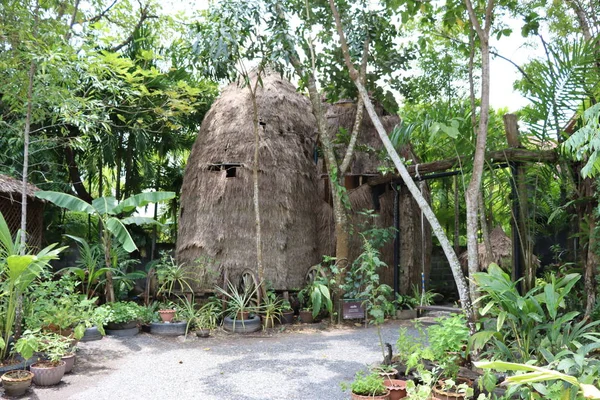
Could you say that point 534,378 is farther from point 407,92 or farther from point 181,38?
point 181,38

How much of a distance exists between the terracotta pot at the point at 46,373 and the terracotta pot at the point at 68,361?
12.1 inches

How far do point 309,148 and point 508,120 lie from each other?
4596 millimetres

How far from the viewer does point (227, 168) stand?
9.34 meters

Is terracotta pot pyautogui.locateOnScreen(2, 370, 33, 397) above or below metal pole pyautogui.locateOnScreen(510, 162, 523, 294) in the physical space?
below

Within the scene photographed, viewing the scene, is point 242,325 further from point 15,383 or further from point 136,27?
point 136,27

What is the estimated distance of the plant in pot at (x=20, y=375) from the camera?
14.9ft

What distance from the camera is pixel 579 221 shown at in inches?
235

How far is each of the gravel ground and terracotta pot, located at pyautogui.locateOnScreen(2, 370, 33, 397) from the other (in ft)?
0.39

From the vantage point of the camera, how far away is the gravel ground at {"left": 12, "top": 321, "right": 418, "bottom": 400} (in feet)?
15.8

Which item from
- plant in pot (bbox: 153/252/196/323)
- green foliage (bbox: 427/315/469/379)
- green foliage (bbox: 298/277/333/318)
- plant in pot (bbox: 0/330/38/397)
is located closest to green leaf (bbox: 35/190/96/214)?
plant in pot (bbox: 153/252/196/323)

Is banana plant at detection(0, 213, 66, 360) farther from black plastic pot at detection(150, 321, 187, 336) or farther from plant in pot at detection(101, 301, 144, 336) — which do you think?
black plastic pot at detection(150, 321, 187, 336)

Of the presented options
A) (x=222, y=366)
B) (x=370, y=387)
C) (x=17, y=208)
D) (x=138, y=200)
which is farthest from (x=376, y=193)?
(x=17, y=208)

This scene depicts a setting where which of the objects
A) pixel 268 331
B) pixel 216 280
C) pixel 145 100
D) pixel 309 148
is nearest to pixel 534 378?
pixel 268 331

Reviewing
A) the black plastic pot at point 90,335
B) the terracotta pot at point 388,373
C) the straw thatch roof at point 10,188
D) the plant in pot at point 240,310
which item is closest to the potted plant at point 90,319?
the black plastic pot at point 90,335
